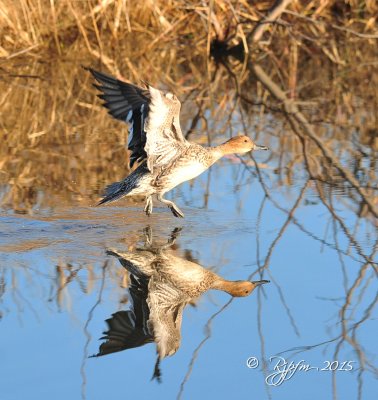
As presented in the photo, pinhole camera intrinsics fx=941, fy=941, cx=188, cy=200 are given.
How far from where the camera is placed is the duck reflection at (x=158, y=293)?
3.87 m

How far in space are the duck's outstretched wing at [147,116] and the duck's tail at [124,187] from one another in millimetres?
89

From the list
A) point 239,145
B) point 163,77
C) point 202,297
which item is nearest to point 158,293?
point 202,297

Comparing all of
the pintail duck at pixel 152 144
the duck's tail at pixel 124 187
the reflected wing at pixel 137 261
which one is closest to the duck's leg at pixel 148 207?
the pintail duck at pixel 152 144

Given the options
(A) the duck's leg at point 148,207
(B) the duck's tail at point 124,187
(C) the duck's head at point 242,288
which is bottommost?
(C) the duck's head at point 242,288

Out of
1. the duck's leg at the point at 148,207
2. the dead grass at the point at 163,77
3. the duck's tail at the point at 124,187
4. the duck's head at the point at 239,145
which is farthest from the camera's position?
the dead grass at the point at 163,77

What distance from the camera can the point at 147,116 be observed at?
5688 mm

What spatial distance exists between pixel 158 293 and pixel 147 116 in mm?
1517

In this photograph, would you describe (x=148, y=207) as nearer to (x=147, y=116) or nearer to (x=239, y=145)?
(x=147, y=116)

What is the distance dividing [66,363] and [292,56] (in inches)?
341

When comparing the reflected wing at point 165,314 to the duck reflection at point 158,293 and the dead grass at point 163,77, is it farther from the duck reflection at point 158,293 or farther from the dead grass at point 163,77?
the dead grass at point 163,77

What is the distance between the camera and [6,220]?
5.67m

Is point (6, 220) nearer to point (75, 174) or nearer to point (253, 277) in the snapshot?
point (75, 174)

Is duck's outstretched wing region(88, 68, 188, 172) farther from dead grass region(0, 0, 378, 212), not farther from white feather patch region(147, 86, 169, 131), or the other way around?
dead grass region(0, 0, 378, 212)

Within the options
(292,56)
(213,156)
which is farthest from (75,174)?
(292,56)
